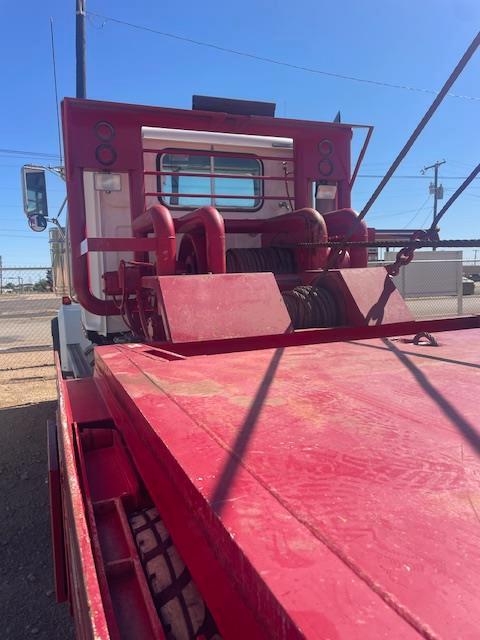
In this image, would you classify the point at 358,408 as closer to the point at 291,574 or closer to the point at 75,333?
the point at 291,574

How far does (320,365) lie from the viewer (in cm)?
225

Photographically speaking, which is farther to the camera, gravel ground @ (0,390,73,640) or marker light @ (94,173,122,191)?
marker light @ (94,173,122,191)

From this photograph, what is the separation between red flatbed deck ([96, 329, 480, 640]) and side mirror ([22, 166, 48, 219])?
4.15 meters

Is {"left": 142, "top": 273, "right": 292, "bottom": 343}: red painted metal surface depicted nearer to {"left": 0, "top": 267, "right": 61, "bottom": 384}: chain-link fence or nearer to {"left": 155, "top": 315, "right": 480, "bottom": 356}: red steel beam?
{"left": 155, "top": 315, "right": 480, "bottom": 356}: red steel beam

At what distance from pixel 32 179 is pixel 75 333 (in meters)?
1.71

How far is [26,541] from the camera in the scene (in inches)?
128

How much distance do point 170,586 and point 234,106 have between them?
434 cm

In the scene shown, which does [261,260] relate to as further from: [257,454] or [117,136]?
[257,454]

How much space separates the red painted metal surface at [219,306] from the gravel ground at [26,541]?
153 cm

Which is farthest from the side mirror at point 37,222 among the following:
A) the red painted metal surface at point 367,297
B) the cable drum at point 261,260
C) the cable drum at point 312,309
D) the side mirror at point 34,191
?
the red painted metal surface at point 367,297

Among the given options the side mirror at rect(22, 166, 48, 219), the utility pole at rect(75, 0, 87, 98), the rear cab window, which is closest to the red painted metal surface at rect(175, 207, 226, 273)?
the rear cab window

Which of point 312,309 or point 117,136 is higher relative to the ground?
point 117,136

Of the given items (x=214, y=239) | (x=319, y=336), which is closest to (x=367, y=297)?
(x=319, y=336)

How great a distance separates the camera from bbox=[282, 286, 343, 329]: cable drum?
346 centimetres
